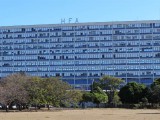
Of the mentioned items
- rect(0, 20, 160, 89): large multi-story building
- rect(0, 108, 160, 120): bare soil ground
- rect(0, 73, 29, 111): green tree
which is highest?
rect(0, 20, 160, 89): large multi-story building

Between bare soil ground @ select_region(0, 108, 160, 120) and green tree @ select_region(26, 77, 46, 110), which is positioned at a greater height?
green tree @ select_region(26, 77, 46, 110)

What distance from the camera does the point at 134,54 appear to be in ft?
497

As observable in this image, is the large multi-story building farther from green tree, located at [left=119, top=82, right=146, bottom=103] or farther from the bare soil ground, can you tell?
the bare soil ground

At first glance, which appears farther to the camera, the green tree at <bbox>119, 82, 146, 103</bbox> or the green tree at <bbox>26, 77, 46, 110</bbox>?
the green tree at <bbox>119, 82, 146, 103</bbox>

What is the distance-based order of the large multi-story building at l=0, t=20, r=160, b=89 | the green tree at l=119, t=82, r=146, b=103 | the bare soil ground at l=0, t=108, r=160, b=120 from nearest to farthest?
the bare soil ground at l=0, t=108, r=160, b=120, the green tree at l=119, t=82, r=146, b=103, the large multi-story building at l=0, t=20, r=160, b=89

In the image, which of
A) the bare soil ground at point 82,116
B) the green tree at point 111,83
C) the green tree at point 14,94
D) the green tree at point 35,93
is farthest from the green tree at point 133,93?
the bare soil ground at point 82,116

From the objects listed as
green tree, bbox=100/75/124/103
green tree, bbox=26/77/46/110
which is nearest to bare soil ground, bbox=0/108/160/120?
green tree, bbox=26/77/46/110

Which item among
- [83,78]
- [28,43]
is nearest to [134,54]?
[83,78]

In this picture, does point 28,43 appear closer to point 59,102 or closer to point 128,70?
point 128,70

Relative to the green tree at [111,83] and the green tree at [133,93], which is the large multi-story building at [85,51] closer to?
the green tree at [111,83]

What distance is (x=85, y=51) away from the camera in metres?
155

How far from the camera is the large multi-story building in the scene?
151000mm

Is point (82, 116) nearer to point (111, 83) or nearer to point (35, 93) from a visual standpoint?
point (35, 93)

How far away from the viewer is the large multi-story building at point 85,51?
151 metres
